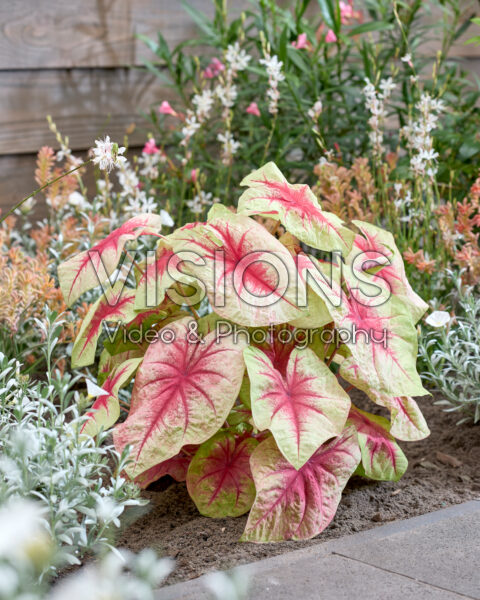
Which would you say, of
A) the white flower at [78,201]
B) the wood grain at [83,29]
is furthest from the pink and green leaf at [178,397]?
the wood grain at [83,29]

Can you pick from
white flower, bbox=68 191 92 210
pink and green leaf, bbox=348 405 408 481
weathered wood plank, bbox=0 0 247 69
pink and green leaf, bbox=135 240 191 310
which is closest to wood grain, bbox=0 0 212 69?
weathered wood plank, bbox=0 0 247 69

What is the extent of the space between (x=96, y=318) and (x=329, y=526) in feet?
2.05

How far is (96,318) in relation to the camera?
1.51 m

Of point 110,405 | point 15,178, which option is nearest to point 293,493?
point 110,405

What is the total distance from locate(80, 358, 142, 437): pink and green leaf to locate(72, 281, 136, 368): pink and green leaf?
116 millimetres

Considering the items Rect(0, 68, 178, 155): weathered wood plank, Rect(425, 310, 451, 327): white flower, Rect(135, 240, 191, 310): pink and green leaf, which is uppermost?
Rect(0, 68, 178, 155): weathered wood plank

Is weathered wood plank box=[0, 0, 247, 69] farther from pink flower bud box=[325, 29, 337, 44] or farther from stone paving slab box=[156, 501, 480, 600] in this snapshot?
stone paving slab box=[156, 501, 480, 600]

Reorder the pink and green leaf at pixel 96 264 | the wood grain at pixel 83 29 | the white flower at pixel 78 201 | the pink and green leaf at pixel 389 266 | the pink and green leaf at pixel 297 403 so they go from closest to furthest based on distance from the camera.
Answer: the pink and green leaf at pixel 297 403, the pink and green leaf at pixel 96 264, the pink and green leaf at pixel 389 266, the white flower at pixel 78 201, the wood grain at pixel 83 29

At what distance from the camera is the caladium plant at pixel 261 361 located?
126 centimetres

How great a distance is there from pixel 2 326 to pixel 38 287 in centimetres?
14

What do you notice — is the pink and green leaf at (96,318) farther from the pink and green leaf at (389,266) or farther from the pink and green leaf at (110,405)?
the pink and green leaf at (389,266)

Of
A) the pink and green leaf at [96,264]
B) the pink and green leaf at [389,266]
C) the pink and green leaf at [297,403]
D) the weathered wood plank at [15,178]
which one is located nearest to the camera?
the pink and green leaf at [297,403]

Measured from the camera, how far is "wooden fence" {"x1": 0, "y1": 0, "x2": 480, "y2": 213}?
8.60ft

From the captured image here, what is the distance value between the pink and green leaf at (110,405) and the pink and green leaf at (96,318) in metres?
0.12
